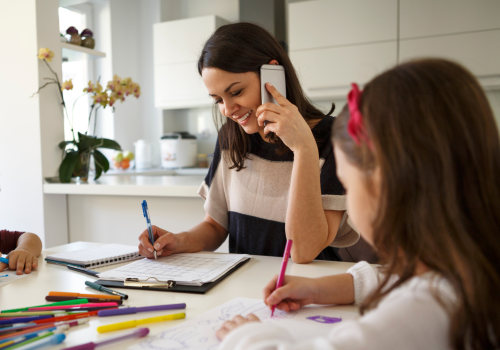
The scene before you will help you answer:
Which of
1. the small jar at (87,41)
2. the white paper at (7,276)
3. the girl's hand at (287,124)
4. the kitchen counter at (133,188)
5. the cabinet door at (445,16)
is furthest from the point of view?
the cabinet door at (445,16)

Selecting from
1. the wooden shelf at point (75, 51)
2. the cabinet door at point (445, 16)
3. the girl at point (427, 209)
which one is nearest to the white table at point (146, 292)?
the girl at point (427, 209)

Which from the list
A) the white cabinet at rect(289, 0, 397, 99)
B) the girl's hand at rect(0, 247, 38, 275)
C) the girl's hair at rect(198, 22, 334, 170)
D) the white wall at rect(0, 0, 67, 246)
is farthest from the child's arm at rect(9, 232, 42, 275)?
the white cabinet at rect(289, 0, 397, 99)

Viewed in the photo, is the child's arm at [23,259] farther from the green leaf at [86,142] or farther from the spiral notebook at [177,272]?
the green leaf at [86,142]

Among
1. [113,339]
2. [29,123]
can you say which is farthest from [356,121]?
[29,123]

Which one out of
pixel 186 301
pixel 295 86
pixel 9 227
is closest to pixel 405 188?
pixel 186 301

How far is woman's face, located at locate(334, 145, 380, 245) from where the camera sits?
0.53 metres

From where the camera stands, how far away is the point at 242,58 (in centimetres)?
117

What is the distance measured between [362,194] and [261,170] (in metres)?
0.78

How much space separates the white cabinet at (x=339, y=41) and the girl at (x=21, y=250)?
258 cm

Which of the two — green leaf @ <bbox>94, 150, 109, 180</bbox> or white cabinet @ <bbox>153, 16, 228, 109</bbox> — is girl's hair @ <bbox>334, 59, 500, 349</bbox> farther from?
white cabinet @ <bbox>153, 16, 228, 109</bbox>

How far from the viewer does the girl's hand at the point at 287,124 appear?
1.09 m

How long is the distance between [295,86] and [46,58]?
1.43m

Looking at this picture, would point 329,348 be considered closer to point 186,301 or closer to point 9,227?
point 186,301

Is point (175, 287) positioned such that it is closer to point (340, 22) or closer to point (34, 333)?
point (34, 333)
